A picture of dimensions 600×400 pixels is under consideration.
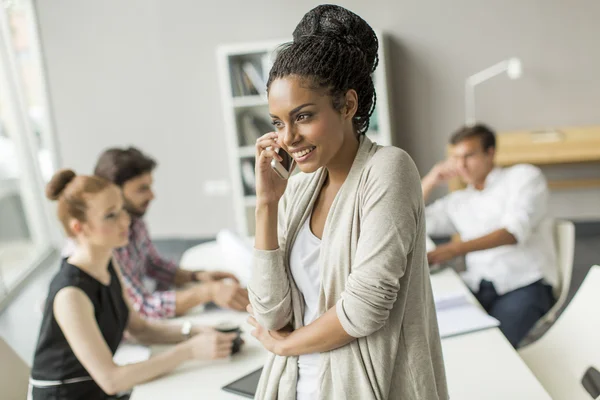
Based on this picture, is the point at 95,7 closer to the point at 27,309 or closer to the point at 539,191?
the point at 27,309

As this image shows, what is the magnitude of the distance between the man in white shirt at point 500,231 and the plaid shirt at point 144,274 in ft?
3.29

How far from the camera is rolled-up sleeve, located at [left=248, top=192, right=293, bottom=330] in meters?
1.41

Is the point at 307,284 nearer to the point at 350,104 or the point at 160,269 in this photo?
the point at 350,104

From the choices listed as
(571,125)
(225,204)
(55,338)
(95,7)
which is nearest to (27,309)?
(225,204)

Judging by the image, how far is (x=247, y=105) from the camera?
16.6ft

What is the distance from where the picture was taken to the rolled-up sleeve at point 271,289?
1.41 m

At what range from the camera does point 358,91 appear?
52.3 inches

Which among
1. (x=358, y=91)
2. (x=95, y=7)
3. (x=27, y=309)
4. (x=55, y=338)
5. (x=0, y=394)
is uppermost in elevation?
(x=95, y=7)

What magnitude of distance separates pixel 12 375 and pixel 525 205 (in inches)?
82.4

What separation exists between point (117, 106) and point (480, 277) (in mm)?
3371

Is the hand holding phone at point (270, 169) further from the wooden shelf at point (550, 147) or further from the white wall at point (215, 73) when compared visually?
the white wall at point (215, 73)

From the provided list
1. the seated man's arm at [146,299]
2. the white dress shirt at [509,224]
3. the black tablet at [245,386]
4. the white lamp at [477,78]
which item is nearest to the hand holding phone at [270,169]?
the black tablet at [245,386]

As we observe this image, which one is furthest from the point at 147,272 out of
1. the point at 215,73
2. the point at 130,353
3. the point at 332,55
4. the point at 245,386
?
the point at 215,73

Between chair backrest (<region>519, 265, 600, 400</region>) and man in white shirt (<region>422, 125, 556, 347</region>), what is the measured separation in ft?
1.71
